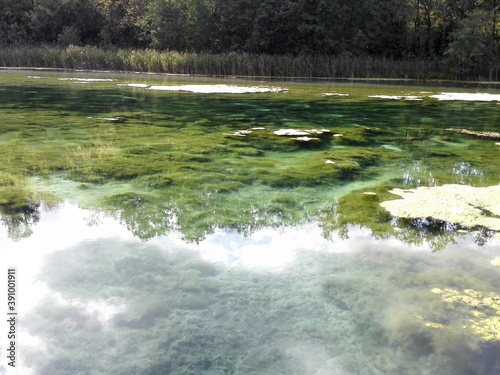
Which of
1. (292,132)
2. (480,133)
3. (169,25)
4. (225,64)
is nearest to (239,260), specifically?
(292,132)

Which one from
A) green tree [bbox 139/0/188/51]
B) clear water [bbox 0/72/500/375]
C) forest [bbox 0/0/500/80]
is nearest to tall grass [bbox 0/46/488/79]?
forest [bbox 0/0/500/80]

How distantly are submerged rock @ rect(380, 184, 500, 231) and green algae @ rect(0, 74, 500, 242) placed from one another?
0.19m

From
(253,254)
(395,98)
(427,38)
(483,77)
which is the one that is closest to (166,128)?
(253,254)

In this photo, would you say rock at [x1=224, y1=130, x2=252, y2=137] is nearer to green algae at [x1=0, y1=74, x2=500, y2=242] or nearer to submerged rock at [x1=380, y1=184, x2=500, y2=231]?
green algae at [x1=0, y1=74, x2=500, y2=242]

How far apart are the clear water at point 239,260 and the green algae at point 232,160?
27 mm

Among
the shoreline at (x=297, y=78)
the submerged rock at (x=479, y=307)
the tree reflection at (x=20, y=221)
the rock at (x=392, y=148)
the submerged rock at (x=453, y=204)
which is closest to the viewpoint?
the submerged rock at (x=479, y=307)

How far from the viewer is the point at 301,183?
4.14m

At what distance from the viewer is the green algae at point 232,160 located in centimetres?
340

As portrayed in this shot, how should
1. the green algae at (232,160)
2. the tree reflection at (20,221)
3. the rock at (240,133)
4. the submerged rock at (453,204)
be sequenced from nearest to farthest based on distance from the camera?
1. the tree reflection at (20,221)
2. the submerged rock at (453,204)
3. the green algae at (232,160)
4. the rock at (240,133)

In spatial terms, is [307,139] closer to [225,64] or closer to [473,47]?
[225,64]

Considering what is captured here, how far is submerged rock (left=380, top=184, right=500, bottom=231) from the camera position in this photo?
323cm

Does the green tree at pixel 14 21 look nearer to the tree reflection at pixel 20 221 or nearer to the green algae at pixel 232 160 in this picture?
the green algae at pixel 232 160

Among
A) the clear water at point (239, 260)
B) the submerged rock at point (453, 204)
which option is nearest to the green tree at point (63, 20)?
the clear water at point (239, 260)

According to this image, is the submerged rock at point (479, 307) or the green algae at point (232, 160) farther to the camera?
the green algae at point (232, 160)
